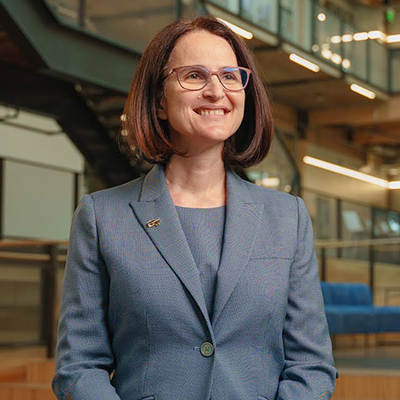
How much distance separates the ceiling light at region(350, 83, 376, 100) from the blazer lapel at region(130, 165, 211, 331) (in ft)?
44.8

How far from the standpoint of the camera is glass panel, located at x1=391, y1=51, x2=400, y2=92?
16.4 meters

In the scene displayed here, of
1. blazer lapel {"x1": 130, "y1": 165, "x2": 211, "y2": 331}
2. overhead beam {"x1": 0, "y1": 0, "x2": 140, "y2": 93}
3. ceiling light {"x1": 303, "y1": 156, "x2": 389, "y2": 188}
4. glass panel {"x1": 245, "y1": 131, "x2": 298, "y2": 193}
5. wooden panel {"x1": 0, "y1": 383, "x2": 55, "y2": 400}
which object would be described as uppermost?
overhead beam {"x1": 0, "y1": 0, "x2": 140, "y2": 93}

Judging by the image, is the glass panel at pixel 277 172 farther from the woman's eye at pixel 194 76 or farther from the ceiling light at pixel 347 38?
the woman's eye at pixel 194 76

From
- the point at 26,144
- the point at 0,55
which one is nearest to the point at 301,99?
the point at 26,144

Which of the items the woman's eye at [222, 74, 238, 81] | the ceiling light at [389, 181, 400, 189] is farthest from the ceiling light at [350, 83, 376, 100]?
the woman's eye at [222, 74, 238, 81]

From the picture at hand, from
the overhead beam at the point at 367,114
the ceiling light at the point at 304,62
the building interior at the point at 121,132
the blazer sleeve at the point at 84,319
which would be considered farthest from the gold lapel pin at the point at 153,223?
the overhead beam at the point at 367,114

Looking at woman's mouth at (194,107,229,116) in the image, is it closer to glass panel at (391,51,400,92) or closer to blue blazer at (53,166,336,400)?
blue blazer at (53,166,336,400)

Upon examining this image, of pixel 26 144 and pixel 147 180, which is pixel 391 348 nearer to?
pixel 26 144

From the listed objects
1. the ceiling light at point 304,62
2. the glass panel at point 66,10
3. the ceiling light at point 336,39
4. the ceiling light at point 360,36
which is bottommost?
the glass panel at point 66,10

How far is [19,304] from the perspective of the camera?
274 inches

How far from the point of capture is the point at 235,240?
1.94 metres

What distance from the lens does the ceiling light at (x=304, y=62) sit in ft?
45.0

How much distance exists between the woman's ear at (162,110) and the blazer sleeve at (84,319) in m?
0.30

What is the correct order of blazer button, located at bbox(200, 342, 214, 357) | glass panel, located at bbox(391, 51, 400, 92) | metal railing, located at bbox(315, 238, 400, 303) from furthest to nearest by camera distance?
glass panel, located at bbox(391, 51, 400, 92)
metal railing, located at bbox(315, 238, 400, 303)
blazer button, located at bbox(200, 342, 214, 357)
